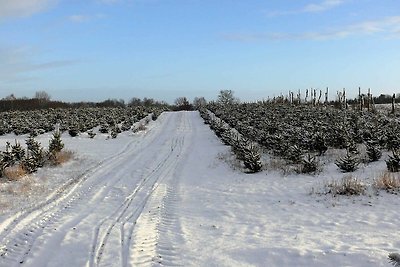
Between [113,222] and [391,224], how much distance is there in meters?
5.37

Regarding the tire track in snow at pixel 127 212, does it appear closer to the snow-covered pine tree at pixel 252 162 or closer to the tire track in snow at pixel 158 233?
the tire track in snow at pixel 158 233

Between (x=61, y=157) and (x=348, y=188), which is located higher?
(x=61, y=157)

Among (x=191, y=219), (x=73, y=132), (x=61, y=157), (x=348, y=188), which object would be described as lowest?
(x=191, y=219)

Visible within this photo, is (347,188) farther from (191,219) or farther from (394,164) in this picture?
(191,219)

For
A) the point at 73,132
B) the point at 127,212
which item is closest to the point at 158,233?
the point at 127,212

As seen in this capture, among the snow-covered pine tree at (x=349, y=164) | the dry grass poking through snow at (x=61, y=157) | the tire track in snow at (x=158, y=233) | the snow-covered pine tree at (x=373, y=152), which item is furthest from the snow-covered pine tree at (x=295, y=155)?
the dry grass poking through snow at (x=61, y=157)

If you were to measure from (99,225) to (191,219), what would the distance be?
6.31 feet

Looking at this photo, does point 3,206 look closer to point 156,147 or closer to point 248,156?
point 248,156

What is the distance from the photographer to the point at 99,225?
7.82 m

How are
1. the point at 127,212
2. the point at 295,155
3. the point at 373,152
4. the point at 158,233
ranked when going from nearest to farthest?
the point at 158,233
the point at 127,212
the point at 373,152
the point at 295,155

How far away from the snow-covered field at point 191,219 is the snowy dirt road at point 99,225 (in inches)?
0.7

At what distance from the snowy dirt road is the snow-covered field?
2cm

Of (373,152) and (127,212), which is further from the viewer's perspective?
(373,152)

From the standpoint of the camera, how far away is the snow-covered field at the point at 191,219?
625 cm
